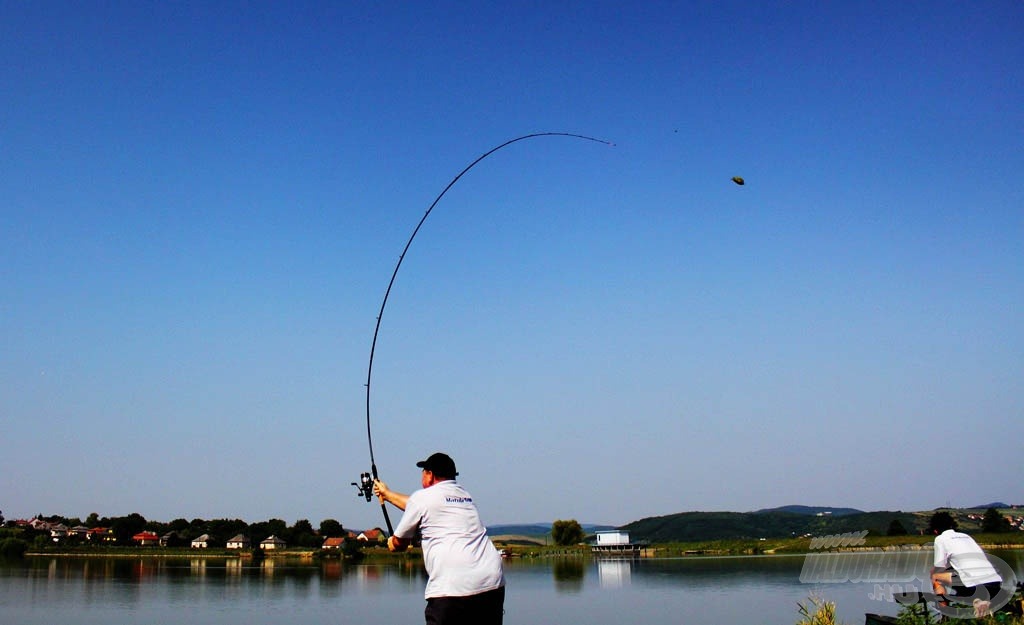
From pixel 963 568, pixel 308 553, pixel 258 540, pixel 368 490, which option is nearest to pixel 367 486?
pixel 368 490

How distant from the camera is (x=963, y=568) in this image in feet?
24.7

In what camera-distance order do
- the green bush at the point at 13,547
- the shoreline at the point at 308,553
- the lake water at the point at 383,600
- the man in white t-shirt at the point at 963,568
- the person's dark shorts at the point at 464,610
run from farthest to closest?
the shoreline at the point at 308,553 → the green bush at the point at 13,547 → the lake water at the point at 383,600 → the man in white t-shirt at the point at 963,568 → the person's dark shorts at the point at 464,610

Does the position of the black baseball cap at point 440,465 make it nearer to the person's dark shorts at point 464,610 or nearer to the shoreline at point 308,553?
the person's dark shorts at point 464,610

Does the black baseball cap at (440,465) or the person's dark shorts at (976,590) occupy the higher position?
the black baseball cap at (440,465)

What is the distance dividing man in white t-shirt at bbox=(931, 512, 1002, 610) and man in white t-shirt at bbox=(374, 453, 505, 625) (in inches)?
202

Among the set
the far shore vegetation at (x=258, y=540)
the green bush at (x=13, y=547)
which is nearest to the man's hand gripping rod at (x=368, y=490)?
the far shore vegetation at (x=258, y=540)

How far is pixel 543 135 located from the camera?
49.0 ft

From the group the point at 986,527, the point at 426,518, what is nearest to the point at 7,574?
the point at 426,518

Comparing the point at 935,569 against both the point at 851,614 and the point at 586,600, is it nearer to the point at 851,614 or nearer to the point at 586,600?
the point at 851,614

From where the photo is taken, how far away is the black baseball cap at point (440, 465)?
16.5ft

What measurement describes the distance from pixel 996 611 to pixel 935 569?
A: 32.0 inches

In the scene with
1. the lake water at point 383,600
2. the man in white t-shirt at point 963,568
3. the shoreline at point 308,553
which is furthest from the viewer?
the shoreline at point 308,553

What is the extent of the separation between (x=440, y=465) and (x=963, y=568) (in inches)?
221

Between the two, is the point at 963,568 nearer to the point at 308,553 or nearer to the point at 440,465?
the point at 440,465
